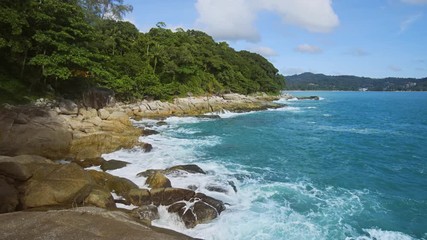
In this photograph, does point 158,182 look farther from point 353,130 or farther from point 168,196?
point 353,130

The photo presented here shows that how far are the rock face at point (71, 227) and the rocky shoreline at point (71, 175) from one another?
65mm

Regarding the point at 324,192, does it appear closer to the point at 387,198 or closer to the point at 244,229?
the point at 387,198

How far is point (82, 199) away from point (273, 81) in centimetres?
8850

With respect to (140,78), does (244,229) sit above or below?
below

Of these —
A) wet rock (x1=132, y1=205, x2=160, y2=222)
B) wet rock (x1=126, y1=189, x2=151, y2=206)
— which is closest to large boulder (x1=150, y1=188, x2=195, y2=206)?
wet rock (x1=126, y1=189, x2=151, y2=206)

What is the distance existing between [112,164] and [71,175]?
573 centimetres

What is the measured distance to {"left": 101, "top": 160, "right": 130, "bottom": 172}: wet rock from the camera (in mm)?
16891

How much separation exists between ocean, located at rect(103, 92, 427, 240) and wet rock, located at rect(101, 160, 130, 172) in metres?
0.47

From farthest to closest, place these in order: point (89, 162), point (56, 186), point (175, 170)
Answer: point (89, 162), point (175, 170), point (56, 186)

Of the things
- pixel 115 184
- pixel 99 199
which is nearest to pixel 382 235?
pixel 99 199

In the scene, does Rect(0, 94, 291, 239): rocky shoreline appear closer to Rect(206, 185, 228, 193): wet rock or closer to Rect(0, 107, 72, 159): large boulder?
Rect(0, 107, 72, 159): large boulder

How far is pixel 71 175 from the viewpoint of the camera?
11.7m

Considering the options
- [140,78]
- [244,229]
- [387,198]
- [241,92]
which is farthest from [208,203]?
[241,92]

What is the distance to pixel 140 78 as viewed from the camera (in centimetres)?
4234
